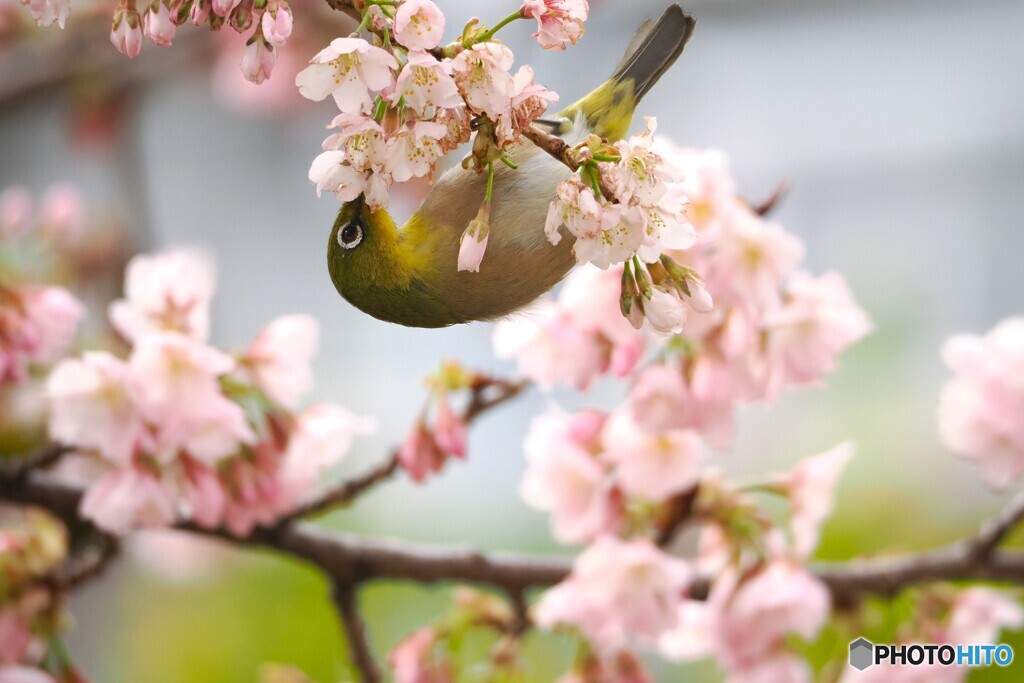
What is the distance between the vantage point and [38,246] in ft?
3.66

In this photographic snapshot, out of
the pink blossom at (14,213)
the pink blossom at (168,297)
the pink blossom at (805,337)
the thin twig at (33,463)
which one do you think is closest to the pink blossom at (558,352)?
the pink blossom at (805,337)

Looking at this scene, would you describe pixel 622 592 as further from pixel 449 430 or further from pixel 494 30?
pixel 494 30

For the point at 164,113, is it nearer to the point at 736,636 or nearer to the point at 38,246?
the point at 38,246

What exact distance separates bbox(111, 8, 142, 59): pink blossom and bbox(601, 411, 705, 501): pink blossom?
0.43 m

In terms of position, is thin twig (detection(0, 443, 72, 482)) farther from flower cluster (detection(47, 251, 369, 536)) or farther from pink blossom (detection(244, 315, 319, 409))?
pink blossom (detection(244, 315, 319, 409))

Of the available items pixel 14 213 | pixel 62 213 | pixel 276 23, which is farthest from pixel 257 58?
pixel 62 213

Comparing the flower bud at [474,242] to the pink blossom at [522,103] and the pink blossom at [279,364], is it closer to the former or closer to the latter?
the pink blossom at [522,103]

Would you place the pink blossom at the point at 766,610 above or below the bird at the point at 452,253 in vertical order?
below

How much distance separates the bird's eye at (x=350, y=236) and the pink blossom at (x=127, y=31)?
0.14m

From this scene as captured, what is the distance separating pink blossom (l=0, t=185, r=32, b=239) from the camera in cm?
108

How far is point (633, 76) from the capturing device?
0.58 meters

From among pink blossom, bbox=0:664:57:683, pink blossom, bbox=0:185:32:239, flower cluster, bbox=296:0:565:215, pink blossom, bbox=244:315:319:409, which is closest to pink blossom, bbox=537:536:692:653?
pink blossom, bbox=244:315:319:409

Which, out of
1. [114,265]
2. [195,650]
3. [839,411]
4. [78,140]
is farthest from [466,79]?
[839,411]

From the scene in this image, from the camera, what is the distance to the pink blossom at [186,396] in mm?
658
